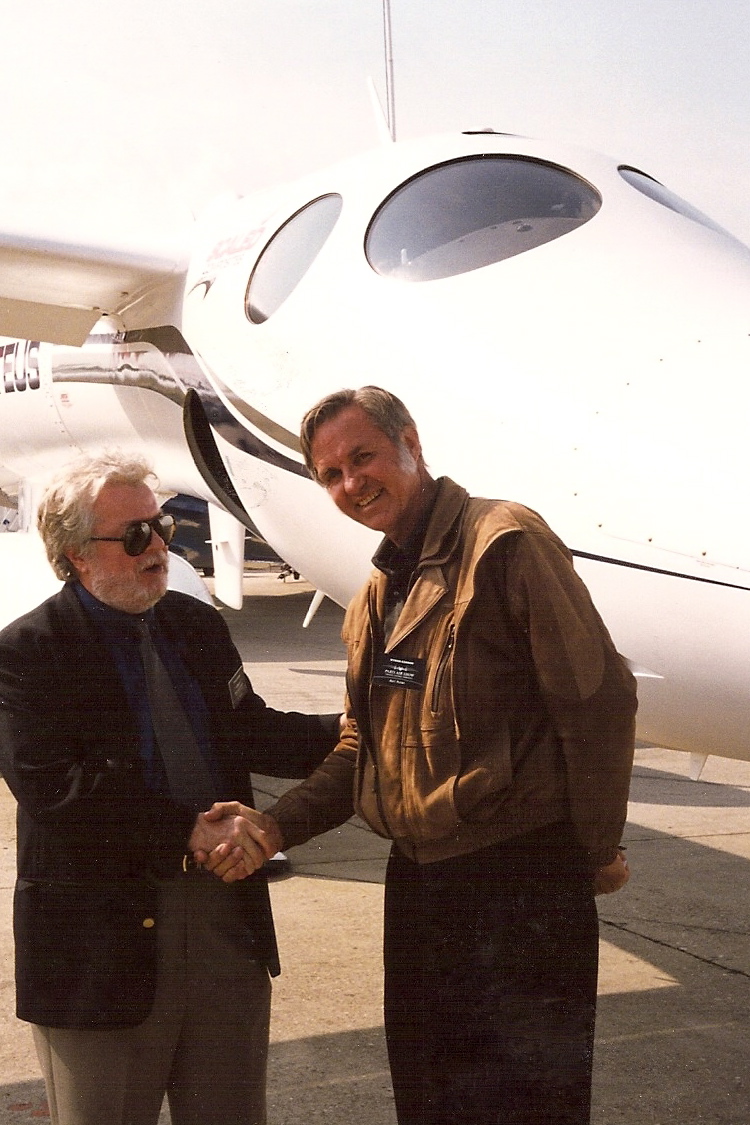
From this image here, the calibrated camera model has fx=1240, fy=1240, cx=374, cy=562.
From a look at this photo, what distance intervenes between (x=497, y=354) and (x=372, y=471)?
158cm

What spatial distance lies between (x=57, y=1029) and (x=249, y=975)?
36 centimetres

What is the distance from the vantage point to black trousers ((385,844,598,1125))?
212cm

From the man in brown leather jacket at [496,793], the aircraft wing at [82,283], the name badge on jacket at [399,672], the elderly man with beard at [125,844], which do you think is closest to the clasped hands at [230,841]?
the elderly man with beard at [125,844]

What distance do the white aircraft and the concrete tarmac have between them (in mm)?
780

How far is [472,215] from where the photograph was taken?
445cm

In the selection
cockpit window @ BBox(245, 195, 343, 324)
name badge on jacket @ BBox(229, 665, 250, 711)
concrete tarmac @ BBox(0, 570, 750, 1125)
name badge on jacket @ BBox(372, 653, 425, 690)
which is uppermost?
cockpit window @ BBox(245, 195, 343, 324)

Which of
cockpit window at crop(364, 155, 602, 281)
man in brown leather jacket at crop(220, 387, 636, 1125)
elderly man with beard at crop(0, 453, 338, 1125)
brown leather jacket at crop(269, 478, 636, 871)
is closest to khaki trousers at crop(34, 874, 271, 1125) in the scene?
elderly man with beard at crop(0, 453, 338, 1125)

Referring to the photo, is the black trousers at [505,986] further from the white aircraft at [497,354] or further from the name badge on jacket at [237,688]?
the white aircraft at [497,354]

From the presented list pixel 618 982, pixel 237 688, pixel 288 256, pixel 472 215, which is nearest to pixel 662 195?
pixel 472 215

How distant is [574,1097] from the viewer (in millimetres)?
2127

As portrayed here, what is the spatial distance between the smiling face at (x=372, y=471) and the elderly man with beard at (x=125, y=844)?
0.37m

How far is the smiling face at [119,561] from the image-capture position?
92.3 inches

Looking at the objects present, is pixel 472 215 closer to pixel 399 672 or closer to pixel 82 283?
pixel 399 672

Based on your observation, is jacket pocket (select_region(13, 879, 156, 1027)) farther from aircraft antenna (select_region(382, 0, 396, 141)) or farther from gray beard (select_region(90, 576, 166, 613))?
aircraft antenna (select_region(382, 0, 396, 141))
